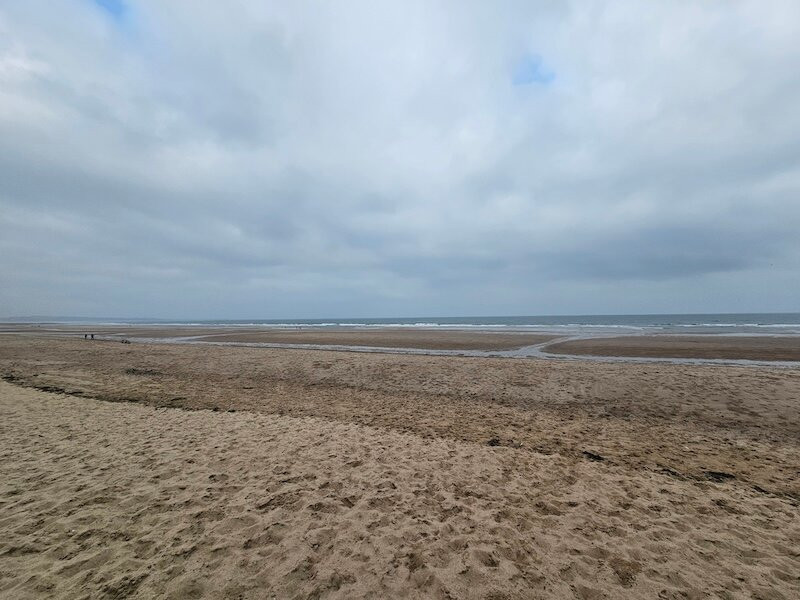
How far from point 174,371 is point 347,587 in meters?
17.7

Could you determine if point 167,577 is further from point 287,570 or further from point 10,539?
point 10,539

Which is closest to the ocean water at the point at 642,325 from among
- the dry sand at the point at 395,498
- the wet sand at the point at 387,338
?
the wet sand at the point at 387,338

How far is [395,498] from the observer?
546 cm

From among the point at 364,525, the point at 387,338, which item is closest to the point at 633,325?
the point at 387,338

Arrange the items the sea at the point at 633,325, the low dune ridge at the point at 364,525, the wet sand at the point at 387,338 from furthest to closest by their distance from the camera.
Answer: the sea at the point at 633,325 < the wet sand at the point at 387,338 < the low dune ridge at the point at 364,525

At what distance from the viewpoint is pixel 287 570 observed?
3.90m

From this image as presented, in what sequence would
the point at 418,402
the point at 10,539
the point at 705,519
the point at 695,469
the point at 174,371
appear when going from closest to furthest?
the point at 10,539 < the point at 705,519 < the point at 695,469 < the point at 418,402 < the point at 174,371

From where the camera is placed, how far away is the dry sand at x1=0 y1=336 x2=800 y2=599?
12.6ft

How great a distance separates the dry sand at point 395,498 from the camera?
3840 millimetres

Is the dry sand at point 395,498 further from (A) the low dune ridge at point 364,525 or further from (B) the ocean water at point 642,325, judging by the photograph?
(B) the ocean water at point 642,325

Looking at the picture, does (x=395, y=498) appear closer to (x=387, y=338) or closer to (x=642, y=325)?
(x=387, y=338)

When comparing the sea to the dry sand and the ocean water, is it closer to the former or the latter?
the ocean water

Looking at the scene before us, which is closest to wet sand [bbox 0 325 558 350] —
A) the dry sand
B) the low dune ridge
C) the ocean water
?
the ocean water

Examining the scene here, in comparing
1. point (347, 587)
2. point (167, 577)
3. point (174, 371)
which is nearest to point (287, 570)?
point (347, 587)
